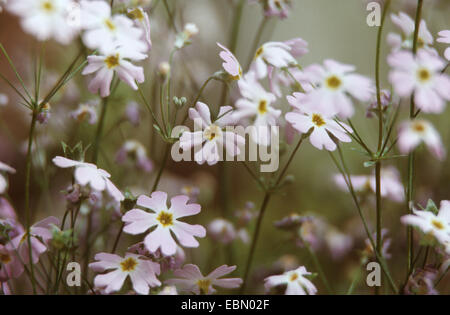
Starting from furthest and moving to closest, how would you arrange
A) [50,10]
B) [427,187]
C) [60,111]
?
[427,187]
[60,111]
[50,10]

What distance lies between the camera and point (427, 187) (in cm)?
96

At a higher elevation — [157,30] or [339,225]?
[157,30]

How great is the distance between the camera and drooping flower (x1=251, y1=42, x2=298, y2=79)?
54cm

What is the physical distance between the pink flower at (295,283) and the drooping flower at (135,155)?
0.31 m

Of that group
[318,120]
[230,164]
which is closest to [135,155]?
[318,120]

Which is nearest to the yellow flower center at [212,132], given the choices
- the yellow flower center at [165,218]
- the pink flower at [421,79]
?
the yellow flower center at [165,218]

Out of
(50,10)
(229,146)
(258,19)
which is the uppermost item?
(258,19)

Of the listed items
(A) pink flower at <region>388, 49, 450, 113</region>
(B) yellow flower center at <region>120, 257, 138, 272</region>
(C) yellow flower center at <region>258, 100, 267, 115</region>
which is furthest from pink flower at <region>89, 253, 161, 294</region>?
(A) pink flower at <region>388, 49, 450, 113</region>

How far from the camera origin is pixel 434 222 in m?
0.50

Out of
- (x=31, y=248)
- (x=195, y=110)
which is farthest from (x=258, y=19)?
(x=31, y=248)

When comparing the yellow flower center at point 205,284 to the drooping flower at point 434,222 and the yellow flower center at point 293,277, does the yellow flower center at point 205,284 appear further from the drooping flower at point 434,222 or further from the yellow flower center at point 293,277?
the drooping flower at point 434,222

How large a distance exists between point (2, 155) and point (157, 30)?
0.48m

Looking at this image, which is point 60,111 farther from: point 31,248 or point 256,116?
point 256,116

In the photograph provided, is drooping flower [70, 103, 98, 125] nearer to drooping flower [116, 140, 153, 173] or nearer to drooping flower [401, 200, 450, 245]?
drooping flower [116, 140, 153, 173]
